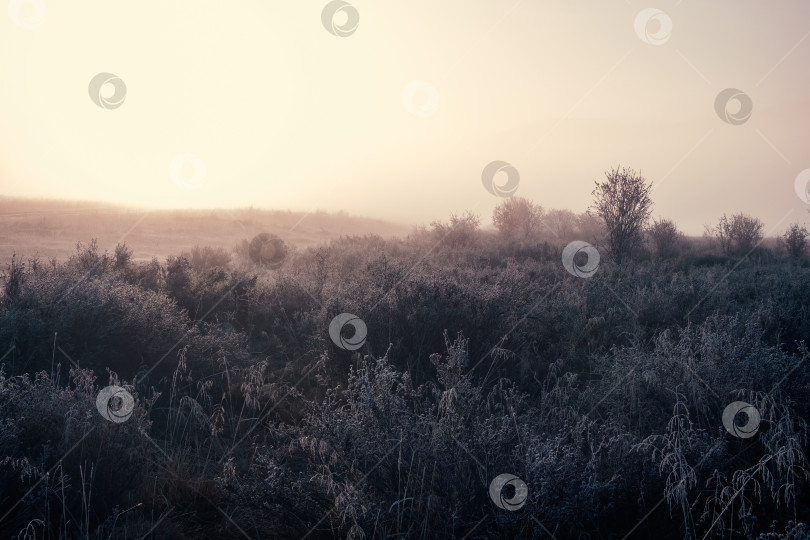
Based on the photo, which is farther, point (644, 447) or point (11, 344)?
point (11, 344)

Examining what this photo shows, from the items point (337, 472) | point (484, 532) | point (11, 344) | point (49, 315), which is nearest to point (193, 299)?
point (49, 315)

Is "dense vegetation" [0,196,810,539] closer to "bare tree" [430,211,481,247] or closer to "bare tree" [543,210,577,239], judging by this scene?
"bare tree" [430,211,481,247]

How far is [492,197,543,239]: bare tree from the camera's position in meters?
22.8

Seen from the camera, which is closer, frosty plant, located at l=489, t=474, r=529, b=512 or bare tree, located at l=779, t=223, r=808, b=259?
frosty plant, located at l=489, t=474, r=529, b=512

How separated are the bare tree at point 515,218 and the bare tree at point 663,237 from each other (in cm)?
510

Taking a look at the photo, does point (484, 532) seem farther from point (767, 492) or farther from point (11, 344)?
point (11, 344)

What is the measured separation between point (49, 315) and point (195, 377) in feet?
5.38

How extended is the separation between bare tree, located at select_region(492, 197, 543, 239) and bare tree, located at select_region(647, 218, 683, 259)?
5098 mm

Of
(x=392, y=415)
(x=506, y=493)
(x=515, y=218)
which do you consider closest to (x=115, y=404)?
(x=392, y=415)

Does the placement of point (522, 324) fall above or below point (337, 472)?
above

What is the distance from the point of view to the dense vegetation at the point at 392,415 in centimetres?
281

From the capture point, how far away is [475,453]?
117 inches

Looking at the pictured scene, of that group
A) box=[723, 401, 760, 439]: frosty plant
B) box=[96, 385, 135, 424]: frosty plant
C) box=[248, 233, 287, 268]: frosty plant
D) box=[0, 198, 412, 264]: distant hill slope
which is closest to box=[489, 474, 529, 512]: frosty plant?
box=[723, 401, 760, 439]: frosty plant

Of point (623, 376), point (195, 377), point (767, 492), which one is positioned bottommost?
point (195, 377)
